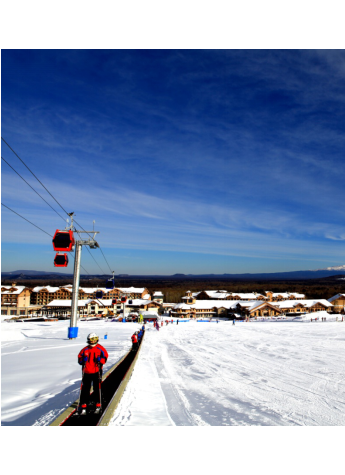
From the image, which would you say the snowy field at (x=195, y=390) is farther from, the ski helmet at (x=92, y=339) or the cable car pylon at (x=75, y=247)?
the cable car pylon at (x=75, y=247)

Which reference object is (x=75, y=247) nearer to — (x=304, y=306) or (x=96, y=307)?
(x=96, y=307)

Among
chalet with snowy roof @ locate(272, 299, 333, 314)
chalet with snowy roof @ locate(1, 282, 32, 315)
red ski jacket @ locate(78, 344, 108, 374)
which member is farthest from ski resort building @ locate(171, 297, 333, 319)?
red ski jacket @ locate(78, 344, 108, 374)

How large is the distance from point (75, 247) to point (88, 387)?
14387 millimetres

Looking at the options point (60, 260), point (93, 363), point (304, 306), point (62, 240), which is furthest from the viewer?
point (304, 306)

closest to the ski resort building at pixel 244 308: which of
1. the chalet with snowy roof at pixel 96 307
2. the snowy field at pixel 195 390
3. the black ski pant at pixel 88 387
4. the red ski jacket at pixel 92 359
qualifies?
the chalet with snowy roof at pixel 96 307

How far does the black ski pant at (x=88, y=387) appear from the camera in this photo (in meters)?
5.17

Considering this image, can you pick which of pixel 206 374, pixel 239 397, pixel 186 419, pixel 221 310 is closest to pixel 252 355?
pixel 206 374

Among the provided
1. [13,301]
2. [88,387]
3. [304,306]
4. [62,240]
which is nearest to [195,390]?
[88,387]

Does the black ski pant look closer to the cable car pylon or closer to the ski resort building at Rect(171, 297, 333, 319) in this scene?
the cable car pylon

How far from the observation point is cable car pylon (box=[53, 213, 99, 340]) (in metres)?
13.0

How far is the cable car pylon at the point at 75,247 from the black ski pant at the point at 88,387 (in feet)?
27.6

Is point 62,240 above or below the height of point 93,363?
above

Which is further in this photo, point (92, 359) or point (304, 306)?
point (304, 306)

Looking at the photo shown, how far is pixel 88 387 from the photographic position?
17.0 feet
